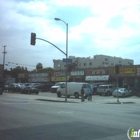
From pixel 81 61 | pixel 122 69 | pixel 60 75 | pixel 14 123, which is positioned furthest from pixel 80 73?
pixel 81 61

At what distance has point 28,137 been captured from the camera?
8562mm

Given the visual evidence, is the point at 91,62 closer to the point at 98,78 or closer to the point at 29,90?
the point at 98,78

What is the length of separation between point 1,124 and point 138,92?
133 feet

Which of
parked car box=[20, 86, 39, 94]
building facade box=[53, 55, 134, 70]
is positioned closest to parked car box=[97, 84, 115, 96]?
parked car box=[20, 86, 39, 94]

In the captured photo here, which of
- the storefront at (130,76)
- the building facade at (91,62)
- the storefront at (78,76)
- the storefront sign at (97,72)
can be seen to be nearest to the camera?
the storefront at (130,76)

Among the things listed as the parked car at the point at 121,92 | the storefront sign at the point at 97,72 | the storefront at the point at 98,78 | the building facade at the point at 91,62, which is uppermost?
the building facade at the point at 91,62

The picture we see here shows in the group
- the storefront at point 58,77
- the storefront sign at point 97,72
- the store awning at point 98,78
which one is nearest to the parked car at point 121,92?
the store awning at point 98,78

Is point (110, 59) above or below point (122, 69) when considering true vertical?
above

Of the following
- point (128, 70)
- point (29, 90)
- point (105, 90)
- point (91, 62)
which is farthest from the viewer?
point (91, 62)

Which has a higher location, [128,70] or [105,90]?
[128,70]

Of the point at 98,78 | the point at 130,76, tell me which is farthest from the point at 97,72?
the point at 130,76

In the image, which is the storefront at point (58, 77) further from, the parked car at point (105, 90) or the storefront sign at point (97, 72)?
the parked car at point (105, 90)

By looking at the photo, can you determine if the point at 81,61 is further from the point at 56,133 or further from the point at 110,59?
the point at 56,133

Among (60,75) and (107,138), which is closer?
(107,138)
